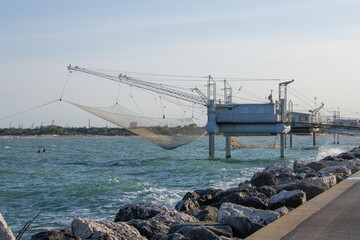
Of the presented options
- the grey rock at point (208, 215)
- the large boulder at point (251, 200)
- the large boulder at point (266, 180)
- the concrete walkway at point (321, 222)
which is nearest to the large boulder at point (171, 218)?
the grey rock at point (208, 215)

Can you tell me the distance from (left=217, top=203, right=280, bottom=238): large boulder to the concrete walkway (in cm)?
45

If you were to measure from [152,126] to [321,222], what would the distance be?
1666 inches

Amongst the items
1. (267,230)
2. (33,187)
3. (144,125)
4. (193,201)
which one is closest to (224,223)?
(267,230)

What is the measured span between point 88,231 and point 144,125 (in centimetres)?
4106

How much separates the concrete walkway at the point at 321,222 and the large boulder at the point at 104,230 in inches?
108

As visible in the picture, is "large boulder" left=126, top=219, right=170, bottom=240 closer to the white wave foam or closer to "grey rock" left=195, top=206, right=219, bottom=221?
"grey rock" left=195, top=206, right=219, bottom=221

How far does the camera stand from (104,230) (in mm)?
10281

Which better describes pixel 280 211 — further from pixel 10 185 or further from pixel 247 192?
pixel 10 185

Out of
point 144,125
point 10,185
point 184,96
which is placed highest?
point 184,96

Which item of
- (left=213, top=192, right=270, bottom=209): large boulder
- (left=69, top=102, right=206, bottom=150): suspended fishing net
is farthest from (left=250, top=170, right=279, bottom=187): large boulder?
(left=69, top=102, right=206, bottom=150): suspended fishing net

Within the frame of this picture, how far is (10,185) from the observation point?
29312 millimetres

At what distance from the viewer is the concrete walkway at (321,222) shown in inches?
352

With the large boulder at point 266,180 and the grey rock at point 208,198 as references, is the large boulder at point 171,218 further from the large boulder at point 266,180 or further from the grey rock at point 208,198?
the large boulder at point 266,180

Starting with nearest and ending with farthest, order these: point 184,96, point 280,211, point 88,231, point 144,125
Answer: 1. point 88,231
2. point 280,211
3. point 144,125
4. point 184,96
